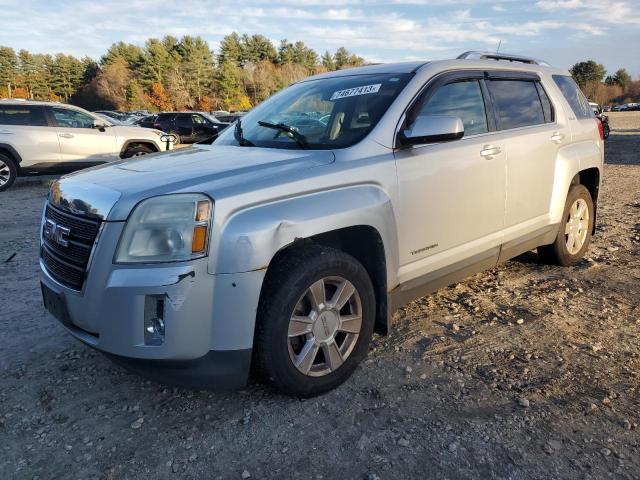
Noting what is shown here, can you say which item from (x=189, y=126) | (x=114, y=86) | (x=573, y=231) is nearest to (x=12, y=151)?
(x=573, y=231)

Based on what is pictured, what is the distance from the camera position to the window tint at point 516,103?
154 inches

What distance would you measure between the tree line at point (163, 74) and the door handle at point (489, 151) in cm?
6871

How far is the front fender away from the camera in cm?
236

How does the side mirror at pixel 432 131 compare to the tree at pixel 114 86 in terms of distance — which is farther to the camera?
the tree at pixel 114 86

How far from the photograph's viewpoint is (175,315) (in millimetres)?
2318

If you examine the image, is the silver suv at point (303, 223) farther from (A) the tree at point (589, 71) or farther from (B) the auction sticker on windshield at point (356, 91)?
(A) the tree at point (589, 71)

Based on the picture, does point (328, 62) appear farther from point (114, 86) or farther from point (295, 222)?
point (295, 222)

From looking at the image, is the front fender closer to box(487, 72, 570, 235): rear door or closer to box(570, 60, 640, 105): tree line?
box(487, 72, 570, 235): rear door

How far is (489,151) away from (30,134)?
10121mm

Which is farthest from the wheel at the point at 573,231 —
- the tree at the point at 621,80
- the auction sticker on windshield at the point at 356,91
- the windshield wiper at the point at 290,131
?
the tree at the point at 621,80

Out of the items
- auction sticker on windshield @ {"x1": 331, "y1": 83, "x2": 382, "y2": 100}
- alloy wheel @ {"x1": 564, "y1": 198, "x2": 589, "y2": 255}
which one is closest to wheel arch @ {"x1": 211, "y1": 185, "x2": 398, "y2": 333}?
auction sticker on windshield @ {"x1": 331, "y1": 83, "x2": 382, "y2": 100}

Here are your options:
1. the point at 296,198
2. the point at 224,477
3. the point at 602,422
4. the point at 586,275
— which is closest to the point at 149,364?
the point at 224,477

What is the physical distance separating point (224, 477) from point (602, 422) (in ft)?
6.02

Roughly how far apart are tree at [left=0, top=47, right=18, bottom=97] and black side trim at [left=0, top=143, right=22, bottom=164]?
87.5 m
